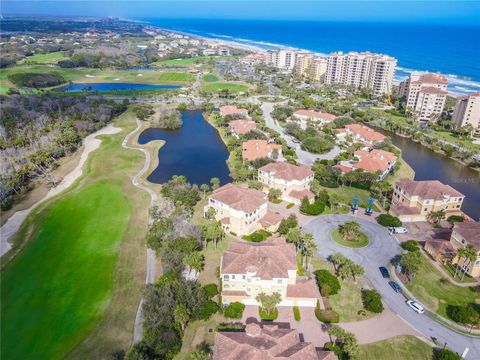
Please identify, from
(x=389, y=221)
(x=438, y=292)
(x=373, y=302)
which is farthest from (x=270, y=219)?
(x=438, y=292)

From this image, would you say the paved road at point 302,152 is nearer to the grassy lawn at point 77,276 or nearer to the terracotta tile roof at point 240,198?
the terracotta tile roof at point 240,198

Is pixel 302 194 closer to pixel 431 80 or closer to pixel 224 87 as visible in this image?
pixel 431 80

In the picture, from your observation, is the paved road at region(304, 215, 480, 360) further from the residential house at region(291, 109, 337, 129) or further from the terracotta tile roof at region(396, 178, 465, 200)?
the residential house at region(291, 109, 337, 129)

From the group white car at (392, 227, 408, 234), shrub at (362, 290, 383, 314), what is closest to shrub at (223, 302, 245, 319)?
shrub at (362, 290, 383, 314)

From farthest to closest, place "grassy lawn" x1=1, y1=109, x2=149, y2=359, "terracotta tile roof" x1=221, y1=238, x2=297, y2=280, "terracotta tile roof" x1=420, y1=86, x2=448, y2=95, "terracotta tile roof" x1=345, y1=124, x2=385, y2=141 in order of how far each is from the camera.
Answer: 1. "terracotta tile roof" x1=420, y1=86, x2=448, y2=95
2. "terracotta tile roof" x1=345, y1=124, x2=385, y2=141
3. "terracotta tile roof" x1=221, y1=238, x2=297, y2=280
4. "grassy lawn" x1=1, y1=109, x2=149, y2=359

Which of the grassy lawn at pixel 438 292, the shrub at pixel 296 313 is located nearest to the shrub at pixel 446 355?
the grassy lawn at pixel 438 292

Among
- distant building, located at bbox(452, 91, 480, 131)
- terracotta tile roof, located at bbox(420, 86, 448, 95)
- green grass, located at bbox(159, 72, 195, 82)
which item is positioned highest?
terracotta tile roof, located at bbox(420, 86, 448, 95)
